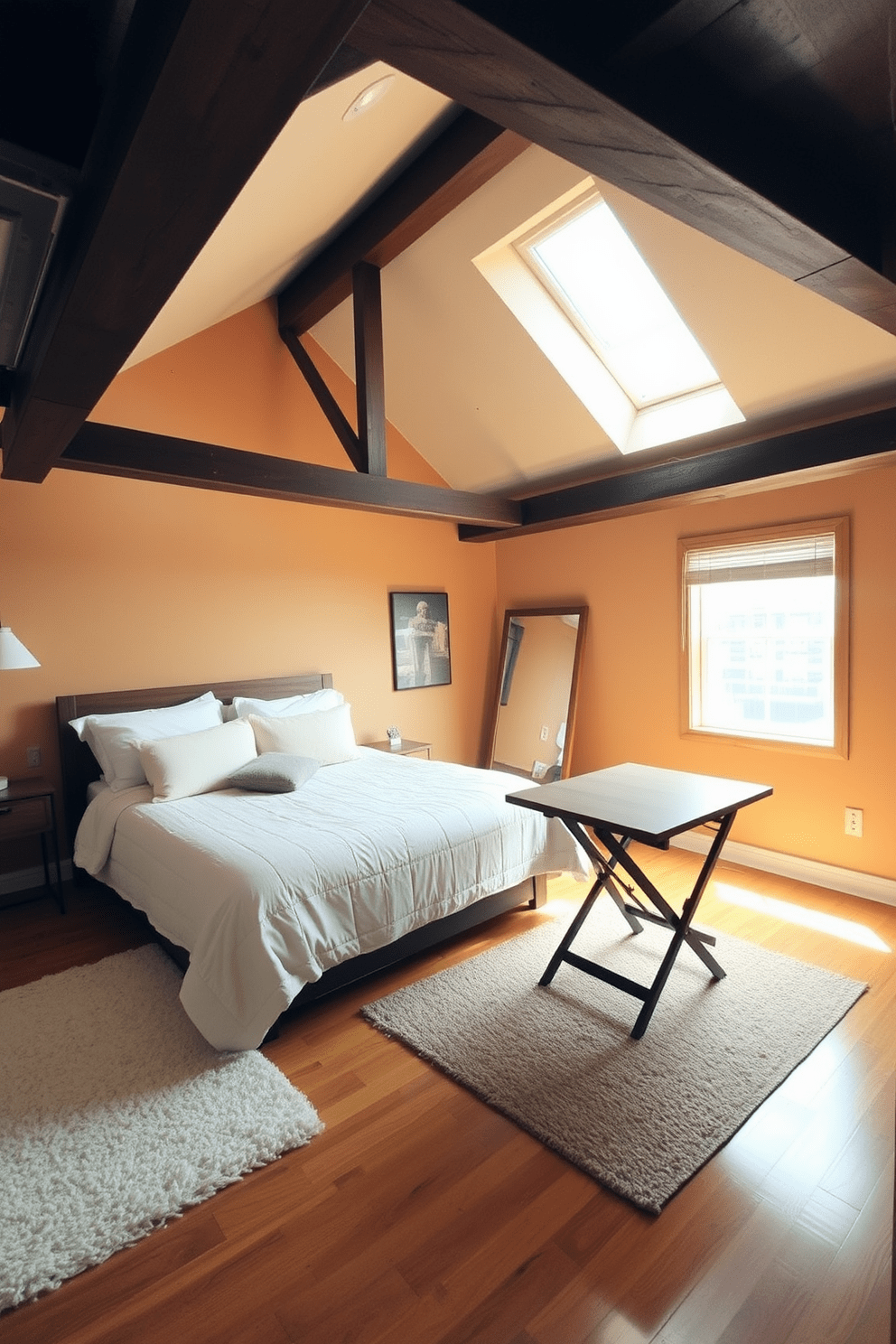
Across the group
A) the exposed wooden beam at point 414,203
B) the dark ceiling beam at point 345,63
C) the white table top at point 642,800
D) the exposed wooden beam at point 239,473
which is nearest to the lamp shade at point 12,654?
the exposed wooden beam at point 239,473

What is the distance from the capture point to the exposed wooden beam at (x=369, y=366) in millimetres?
3486

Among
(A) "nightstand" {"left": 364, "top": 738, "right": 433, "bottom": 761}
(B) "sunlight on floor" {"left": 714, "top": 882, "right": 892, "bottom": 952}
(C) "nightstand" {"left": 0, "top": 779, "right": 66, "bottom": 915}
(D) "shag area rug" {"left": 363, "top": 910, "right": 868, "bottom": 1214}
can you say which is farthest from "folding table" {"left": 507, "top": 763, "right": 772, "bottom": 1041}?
(C) "nightstand" {"left": 0, "top": 779, "right": 66, "bottom": 915}

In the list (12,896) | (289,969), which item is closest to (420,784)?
(289,969)

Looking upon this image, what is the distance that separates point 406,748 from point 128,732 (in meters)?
1.79

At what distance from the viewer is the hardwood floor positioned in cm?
137

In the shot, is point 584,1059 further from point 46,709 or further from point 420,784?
point 46,709

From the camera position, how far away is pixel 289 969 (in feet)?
7.22

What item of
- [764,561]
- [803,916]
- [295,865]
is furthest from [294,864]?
[764,561]

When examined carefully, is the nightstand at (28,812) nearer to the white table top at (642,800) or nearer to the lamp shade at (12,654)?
the lamp shade at (12,654)

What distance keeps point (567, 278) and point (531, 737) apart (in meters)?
2.98

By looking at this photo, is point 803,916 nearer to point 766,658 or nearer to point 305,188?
point 766,658

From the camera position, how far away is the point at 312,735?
381cm

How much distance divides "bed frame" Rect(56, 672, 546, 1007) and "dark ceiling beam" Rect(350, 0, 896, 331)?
2.43 metres

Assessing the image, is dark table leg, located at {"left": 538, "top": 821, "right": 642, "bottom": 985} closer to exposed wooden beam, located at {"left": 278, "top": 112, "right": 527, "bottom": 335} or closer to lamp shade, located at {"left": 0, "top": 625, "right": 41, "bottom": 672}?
lamp shade, located at {"left": 0, "top": 625, "right": 41, "bottom": 672}
